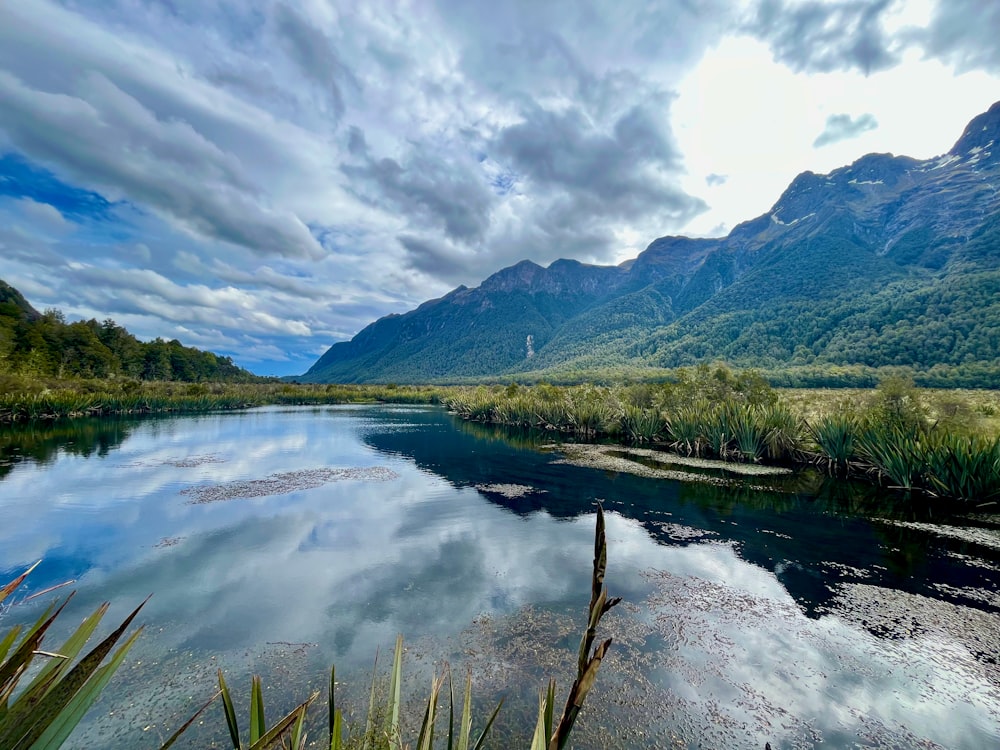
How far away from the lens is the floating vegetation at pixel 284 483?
1421 cm

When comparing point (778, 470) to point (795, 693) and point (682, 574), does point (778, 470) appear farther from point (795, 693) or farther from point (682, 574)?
point (795, 693)

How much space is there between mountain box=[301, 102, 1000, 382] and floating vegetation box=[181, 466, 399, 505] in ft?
235

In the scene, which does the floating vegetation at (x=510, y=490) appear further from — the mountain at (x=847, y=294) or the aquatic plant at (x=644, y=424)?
the mountain at (x=847, y=294)

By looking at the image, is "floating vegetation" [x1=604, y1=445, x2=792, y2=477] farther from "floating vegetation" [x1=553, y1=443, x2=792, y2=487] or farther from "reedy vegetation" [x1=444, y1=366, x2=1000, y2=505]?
"reedy vegetation" [x1=444, y1=366, x2=1000, y2=505]

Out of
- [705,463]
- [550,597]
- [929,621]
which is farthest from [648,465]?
[550,597]

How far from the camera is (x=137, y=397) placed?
145ft

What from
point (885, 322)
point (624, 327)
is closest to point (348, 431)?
point (885, 322)

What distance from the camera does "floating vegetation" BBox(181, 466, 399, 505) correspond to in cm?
1421

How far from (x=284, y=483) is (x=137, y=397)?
40.2 meters

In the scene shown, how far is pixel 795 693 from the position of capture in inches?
210

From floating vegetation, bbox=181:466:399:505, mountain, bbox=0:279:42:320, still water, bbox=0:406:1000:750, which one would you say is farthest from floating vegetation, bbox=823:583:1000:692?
mountain, bbox=0:279:42:320

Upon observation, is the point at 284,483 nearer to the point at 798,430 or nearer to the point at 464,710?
the point at 464,710

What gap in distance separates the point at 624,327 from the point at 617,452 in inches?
6178

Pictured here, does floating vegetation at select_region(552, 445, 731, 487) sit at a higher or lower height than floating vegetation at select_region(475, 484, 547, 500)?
higher
